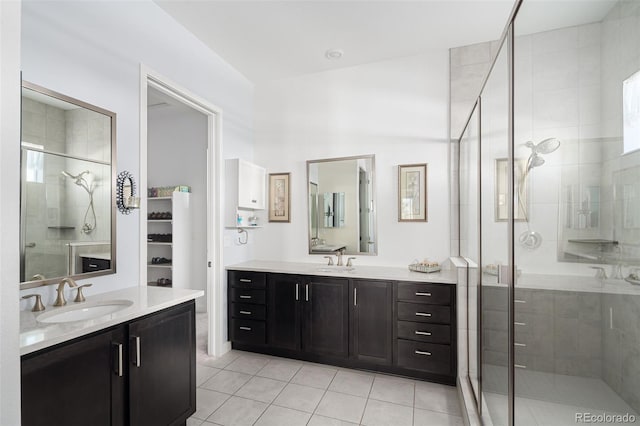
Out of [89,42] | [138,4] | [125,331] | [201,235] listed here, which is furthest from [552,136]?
[201,235]

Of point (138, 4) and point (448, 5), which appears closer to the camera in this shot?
point (138, 4)

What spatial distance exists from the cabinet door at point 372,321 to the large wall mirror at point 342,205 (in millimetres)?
604

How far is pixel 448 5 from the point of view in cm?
234

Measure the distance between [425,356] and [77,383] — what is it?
2.36 meters

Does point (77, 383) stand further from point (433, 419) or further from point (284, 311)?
point (433, 419)

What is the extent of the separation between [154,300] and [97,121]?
1159mm

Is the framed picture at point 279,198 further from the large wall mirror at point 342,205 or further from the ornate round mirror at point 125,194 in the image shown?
the ornate round mirror at point 125,194

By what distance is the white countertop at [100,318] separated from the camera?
3.84 feet

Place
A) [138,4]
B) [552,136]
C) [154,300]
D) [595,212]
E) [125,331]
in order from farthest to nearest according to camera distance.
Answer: [138,4]
[154,300]
[125,331]
[552,136]
[595,212]

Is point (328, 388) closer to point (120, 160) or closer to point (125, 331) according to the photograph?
point (125, 331)

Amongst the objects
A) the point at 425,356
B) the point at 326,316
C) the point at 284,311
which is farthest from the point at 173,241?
the point at 425,356

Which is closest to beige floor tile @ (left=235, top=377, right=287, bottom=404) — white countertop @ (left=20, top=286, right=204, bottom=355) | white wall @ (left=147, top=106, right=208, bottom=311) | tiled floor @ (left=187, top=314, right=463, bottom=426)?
tiled floor @ (left=187, top=314, right=463, bottom=426)

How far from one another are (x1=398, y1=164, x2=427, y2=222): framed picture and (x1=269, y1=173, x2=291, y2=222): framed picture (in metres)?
1.30

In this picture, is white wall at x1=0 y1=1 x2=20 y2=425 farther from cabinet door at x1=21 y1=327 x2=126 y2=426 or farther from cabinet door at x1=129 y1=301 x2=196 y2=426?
cabinet door at x1=129 y1=301 x2=196 y2=426
